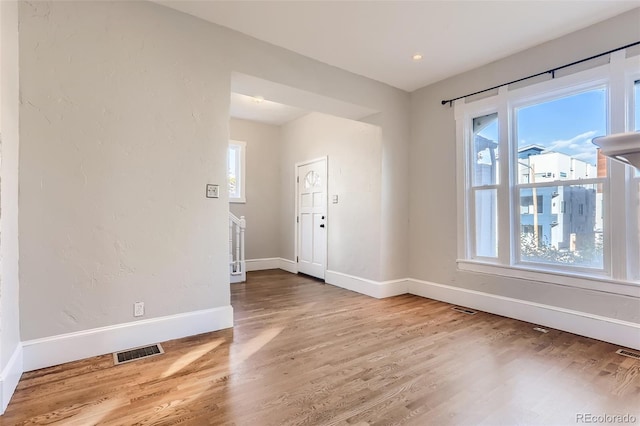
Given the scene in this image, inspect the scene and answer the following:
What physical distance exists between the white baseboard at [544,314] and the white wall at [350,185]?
0.91 metres

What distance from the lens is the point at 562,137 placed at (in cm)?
311

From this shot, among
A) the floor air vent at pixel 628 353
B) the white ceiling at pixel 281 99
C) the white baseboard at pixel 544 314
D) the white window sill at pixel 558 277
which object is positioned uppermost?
the white ceiling at pixel 281 99

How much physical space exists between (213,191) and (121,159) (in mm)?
751

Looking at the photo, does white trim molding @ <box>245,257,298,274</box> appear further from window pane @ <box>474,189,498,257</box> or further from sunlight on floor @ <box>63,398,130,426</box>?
sunlight on floor @ <box>63,398,130,426</box>

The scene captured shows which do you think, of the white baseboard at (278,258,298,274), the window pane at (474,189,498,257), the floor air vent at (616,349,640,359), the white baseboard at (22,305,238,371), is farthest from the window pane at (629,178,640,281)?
the white baseboard at (278,258,298,274)

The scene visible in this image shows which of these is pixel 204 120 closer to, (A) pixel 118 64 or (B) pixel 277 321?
(A) pixel 118 64

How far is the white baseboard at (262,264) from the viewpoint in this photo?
244 inches

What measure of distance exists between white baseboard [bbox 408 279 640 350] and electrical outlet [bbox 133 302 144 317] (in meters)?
3.30

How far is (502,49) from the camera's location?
3.30 m

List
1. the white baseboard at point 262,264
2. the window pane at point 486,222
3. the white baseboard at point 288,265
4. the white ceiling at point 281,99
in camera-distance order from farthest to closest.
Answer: the white baseboard at point 262,264
the white baseboard at point 288,265
the window pane at point 486,222
the white ceiling at point 281,99

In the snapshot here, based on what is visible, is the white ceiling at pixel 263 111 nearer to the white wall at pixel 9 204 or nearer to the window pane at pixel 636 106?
the white wall at pixel 9 204

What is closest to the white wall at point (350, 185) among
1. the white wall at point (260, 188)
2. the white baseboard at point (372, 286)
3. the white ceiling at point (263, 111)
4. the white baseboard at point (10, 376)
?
the white baseboard at point (372, 286)

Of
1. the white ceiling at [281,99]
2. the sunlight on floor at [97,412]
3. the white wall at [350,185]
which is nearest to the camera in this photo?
the sunlight on floor at [97,412]

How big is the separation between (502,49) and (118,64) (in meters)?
3.60
